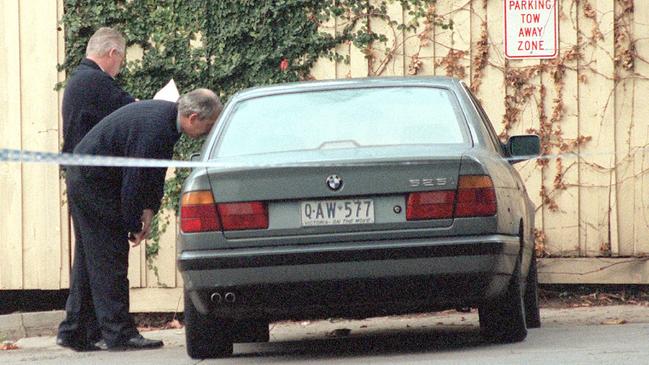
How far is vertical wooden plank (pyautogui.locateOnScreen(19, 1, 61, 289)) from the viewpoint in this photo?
39.6ft

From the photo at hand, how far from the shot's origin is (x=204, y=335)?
8.03 metres

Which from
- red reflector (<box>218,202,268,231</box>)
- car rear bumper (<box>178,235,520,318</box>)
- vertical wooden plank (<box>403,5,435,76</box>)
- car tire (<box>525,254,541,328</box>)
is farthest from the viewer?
vertical wooden plank (<box>403,5,435,76</box>)

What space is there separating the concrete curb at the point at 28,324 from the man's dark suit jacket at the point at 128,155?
283cm

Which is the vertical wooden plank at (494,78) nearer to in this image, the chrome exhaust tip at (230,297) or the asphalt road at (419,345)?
the asphalt road at (419,345)

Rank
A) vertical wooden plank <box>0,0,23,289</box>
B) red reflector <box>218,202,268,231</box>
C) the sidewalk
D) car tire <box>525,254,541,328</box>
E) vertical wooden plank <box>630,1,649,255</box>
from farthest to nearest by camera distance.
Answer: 1. vertical wooden plank <box>0,0,23,289</box>
2. vertical wooden plank <box>630,1,649,255</box>
3. the sidewalk
4. car tire <box>525,254,541,328</box>
5. red reflector <box>218,202,268,231</box>

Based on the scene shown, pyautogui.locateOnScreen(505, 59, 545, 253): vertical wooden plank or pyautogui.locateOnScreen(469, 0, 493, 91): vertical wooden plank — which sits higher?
pyautogui.locateOnScreen(469, 0, 493, 91): vertical wooden plank

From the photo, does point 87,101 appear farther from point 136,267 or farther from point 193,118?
point 136,267

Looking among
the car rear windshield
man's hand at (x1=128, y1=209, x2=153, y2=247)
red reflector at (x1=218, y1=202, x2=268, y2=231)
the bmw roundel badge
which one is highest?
the car rear windshield

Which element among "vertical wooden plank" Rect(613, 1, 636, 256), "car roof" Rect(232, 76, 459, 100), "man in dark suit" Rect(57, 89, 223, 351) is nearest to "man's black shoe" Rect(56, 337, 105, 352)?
"man in dark suit" Rect(57, 89, 223, 351)

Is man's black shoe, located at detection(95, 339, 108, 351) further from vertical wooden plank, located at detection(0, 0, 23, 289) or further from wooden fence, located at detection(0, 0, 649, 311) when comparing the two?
vertical wooden plank, located at detection(0, 0, 23, 289)

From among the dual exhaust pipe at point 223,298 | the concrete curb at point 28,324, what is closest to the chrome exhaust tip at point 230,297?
the dual exhaust pipe at point 223,298

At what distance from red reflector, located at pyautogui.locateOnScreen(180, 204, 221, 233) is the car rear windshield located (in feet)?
1.66

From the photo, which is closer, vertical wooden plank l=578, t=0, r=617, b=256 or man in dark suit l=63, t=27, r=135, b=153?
man in dark suit l=63, t=27, r=135, b=153

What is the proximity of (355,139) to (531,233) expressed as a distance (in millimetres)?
1815
